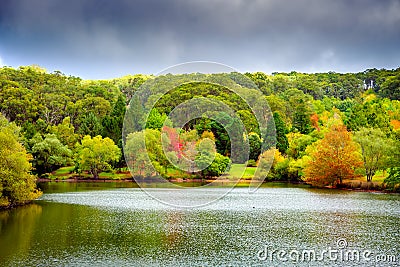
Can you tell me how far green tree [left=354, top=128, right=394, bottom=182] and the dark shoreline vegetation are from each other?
0.33 ft

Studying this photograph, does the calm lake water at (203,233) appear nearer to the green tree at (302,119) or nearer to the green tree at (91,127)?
the green tree at (91,127)

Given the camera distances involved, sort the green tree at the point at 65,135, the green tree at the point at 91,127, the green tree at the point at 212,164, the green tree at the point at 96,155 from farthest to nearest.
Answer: the green tree at the point at 91,127, the green tree at the point at 65,135, the green tree at the point at 96,155, the green tree at the point at 212,164

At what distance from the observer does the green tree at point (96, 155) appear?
5947cm

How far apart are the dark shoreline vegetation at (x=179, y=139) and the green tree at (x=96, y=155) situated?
0.42ft

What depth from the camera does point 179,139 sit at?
57.0 metres

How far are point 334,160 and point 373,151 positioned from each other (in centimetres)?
390

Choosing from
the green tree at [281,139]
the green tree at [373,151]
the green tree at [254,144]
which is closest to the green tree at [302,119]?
the green tree at [281,139]

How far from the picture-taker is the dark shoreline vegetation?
47469mm

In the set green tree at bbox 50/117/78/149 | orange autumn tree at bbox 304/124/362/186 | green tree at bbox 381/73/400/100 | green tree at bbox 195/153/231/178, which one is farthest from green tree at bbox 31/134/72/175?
green tree at bbox 381/73/400/100

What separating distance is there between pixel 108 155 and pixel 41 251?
41.1 m

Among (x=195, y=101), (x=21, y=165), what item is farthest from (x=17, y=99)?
(x=21, y=165)

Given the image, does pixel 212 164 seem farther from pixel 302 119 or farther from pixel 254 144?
pixel 302 119

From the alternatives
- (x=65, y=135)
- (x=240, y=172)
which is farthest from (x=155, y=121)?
(x=240, y=172)

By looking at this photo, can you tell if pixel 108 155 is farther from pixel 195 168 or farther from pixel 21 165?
pixel 21 165
